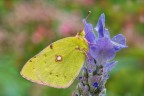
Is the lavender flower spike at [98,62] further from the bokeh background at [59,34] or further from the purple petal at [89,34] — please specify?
the bokeh background at [59,34]

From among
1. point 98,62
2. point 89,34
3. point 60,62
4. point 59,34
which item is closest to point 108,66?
point 98,62

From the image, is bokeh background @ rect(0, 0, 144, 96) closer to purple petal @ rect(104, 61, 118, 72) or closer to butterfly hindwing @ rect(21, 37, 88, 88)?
Result: butterfly hindwing @ rect(21, 37, 88, 88)

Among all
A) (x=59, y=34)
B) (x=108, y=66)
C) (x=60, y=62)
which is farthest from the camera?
(x=59, y=34)

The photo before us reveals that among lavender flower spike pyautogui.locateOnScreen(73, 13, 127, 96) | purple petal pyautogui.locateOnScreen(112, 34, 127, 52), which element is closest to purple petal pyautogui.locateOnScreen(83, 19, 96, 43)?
lavender flower spike pyautogui.locateOnScreen(73, 13, 127, 96)

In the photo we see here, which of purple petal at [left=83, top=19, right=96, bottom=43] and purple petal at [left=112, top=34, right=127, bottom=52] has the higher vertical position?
purple petal at [left=83, top=19, right=96, bottom=43]

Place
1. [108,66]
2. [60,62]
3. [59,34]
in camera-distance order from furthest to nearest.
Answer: [59,34]
[60,62]
[108,66]

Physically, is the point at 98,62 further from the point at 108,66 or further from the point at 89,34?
the point at 89,34

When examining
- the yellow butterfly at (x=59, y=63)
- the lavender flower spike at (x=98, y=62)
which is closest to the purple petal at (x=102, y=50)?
the lavender flower spike at (x=98, y=62)
